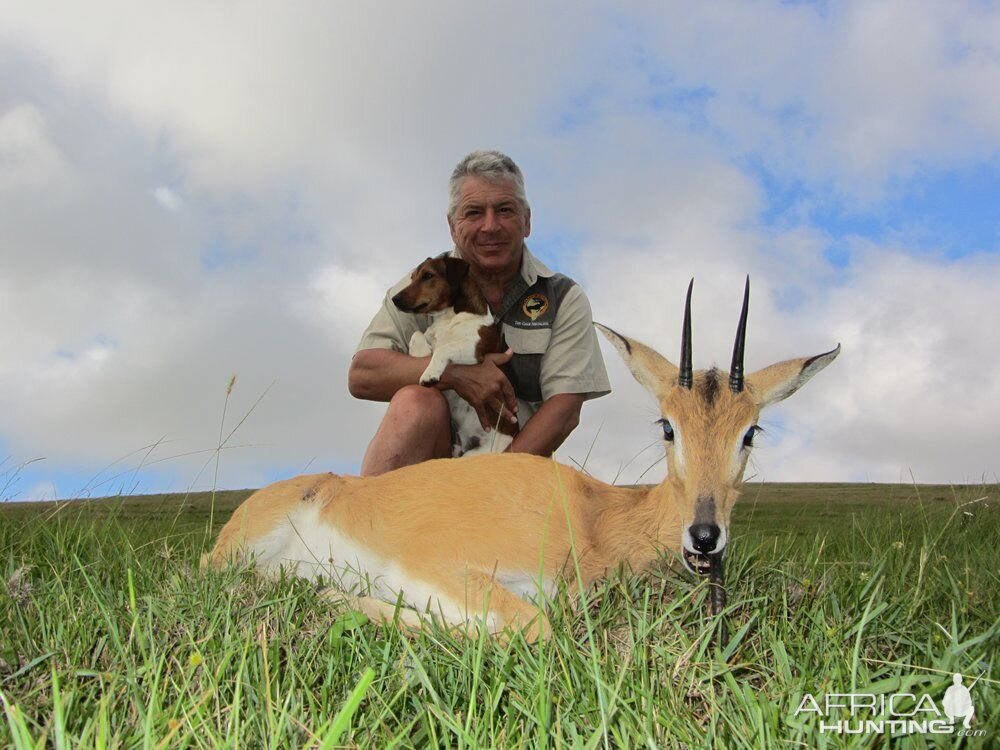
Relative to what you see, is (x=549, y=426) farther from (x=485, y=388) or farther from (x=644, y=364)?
(x=644, y=364)

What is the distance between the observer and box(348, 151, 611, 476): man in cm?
673

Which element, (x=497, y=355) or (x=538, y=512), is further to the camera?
(x=497, y=355)

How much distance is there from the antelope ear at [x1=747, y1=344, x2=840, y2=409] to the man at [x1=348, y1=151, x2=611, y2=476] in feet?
9.05

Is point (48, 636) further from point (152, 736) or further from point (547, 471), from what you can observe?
point (547, 471)

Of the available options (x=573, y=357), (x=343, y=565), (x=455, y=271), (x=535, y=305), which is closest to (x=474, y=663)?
(x=343, y=565)

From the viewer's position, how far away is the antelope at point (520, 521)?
3777 millimetres

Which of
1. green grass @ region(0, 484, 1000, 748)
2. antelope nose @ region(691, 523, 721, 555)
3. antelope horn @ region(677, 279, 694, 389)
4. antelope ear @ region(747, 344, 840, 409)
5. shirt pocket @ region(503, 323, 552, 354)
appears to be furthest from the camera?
shirt pocket @ region(503, 323, 552, 354)

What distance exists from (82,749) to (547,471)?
2.77 meters

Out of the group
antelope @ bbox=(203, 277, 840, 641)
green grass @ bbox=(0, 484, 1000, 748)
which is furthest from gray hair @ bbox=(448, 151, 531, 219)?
green grass @ bbox=(0, 484, 1000, 748)

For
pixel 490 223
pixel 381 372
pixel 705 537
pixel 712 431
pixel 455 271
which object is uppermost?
pixel 490 223

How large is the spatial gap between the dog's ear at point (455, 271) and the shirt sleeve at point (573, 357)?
891mm

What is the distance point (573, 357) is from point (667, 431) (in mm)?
3353

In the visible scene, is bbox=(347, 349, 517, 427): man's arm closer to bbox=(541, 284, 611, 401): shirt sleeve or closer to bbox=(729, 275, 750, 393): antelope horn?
bbox=(541, 284, 611, 401): shirt sleeve

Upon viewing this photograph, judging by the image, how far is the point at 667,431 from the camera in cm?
396
